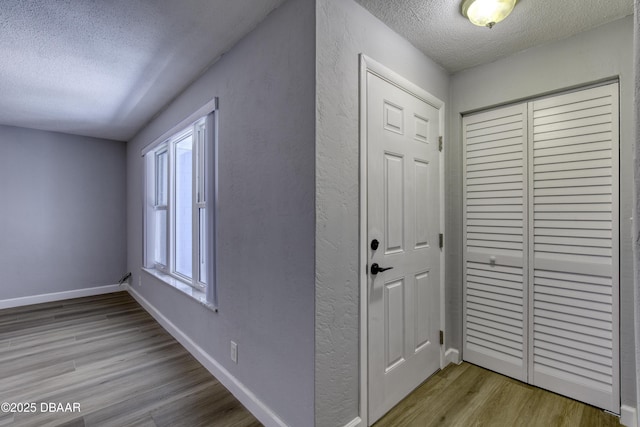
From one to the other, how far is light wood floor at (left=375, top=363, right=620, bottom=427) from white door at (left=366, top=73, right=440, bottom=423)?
0.09 metres

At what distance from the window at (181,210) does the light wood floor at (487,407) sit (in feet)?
5.31

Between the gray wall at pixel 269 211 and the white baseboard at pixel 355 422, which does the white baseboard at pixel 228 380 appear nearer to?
the gray wall at pixel 269 211

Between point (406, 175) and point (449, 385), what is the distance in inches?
59.5

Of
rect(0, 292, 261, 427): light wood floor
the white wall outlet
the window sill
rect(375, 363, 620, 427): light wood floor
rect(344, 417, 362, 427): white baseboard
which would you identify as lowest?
rect(0, 292, 261, 427): light wood floor

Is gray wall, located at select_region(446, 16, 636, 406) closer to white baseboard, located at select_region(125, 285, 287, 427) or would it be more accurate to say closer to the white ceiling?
the white ceiling

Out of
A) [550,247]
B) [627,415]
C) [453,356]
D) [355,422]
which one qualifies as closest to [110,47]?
[355,422]

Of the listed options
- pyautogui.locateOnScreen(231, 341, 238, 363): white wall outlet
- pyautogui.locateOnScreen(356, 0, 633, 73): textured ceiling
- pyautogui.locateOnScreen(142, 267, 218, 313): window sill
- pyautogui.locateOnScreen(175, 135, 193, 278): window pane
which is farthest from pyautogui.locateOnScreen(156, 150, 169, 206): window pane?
pyautogui.locateOnScreen(356, 0, 633, 73): textured ceiling

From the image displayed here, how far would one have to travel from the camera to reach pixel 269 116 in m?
1.73

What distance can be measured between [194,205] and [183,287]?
2.60ft

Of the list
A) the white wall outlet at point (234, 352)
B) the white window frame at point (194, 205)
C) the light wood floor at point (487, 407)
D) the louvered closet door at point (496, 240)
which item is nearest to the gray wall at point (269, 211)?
the white wall outlet at point (234, 352)

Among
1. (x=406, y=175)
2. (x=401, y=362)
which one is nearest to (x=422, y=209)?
(x=406, y=175)

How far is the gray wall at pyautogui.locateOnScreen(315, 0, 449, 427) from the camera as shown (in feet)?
4.77

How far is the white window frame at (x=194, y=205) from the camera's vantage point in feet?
7.55

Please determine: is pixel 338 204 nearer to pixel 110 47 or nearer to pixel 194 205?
pixel 194 205
